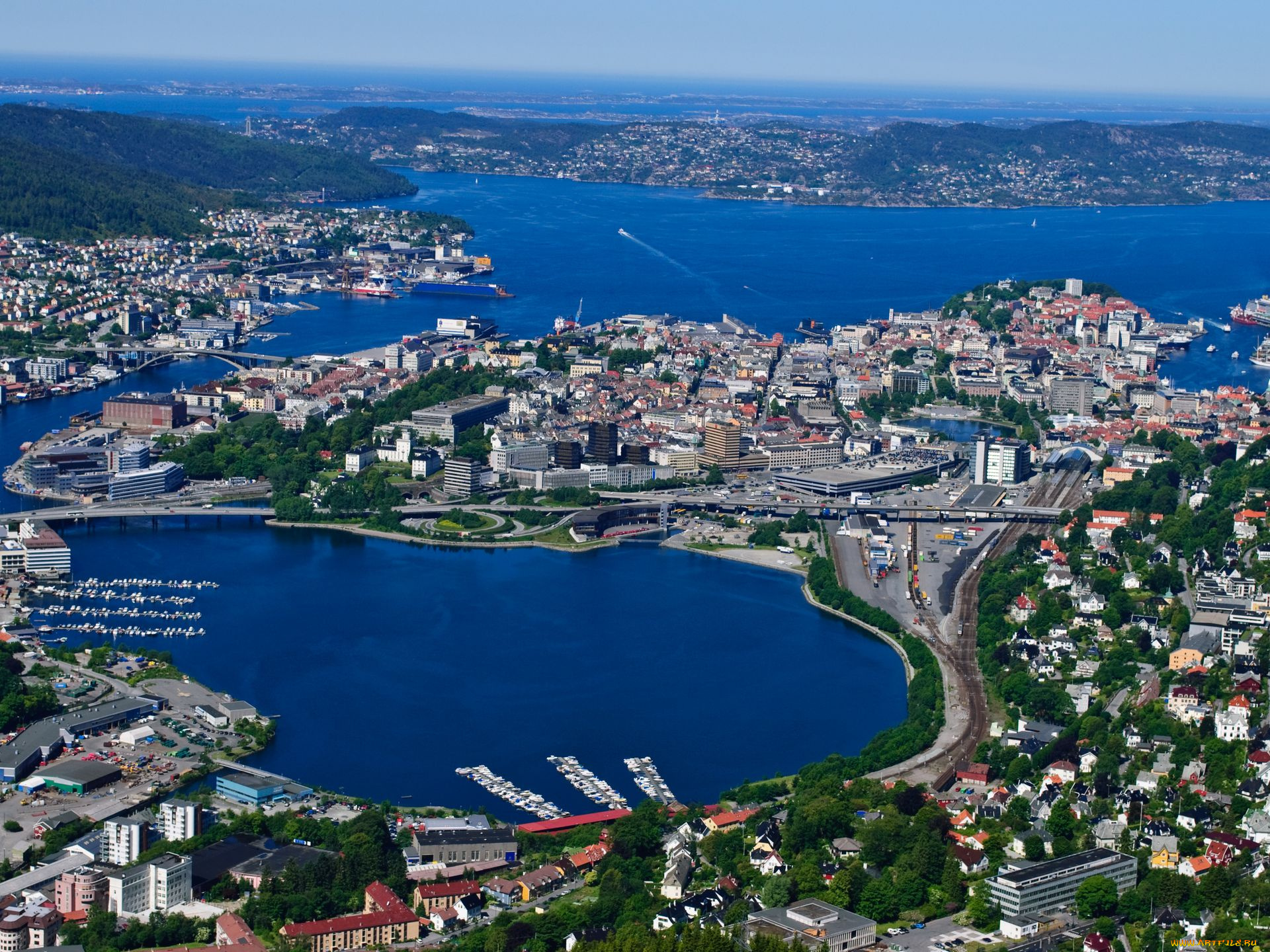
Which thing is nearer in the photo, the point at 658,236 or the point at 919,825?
the point at 919,825

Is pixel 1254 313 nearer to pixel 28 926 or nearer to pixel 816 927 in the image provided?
pixel 816 927

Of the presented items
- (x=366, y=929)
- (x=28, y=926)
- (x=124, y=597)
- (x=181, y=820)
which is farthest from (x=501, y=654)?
(x=28, y=926)

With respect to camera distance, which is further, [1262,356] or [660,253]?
[660,253]

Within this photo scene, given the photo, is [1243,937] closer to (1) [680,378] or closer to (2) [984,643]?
(2) [984,643]

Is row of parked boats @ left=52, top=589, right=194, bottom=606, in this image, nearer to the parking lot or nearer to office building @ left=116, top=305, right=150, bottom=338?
the parking lot

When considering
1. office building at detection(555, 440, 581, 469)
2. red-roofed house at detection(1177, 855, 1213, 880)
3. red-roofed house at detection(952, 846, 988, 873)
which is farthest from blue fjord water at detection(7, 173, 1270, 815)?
red-roofed house at detection(1177, 855, 1213, 880)

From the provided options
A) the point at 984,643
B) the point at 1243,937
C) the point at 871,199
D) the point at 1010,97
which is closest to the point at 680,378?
the point at 984,643

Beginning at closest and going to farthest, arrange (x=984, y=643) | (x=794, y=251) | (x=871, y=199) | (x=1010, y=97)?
(x=984, y=643), (x=794, y=251), (x=871, y=199), (x=1010, y=97)
